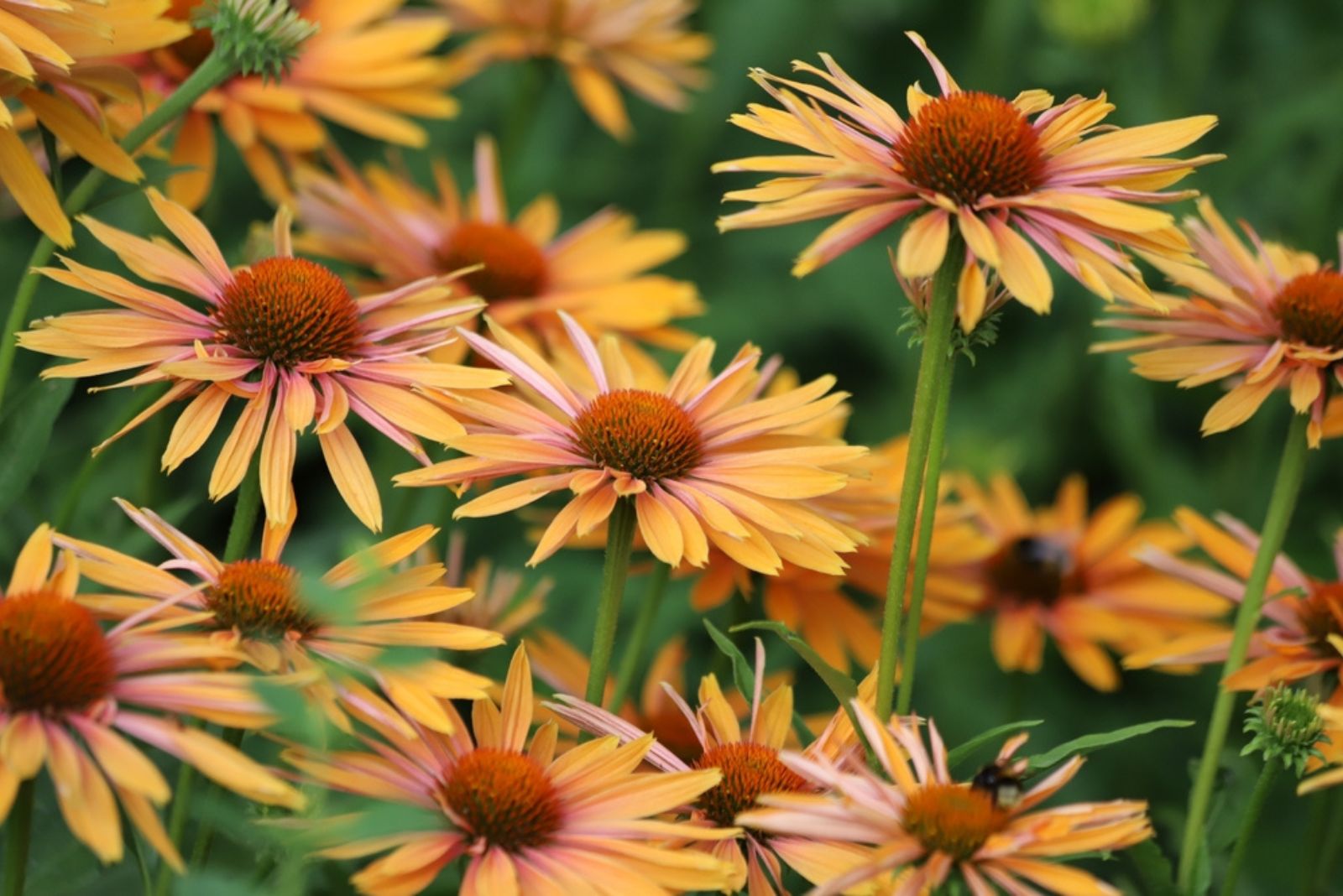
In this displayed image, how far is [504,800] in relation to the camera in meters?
0.76

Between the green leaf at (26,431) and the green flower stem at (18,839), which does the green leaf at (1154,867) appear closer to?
the green flower stem at (18,839)

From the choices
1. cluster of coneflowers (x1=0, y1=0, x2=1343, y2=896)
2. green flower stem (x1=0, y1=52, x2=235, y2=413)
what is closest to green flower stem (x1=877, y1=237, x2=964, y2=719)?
cluster of coneflowers (x1=0, y1=0, x2=1343, y2=896)

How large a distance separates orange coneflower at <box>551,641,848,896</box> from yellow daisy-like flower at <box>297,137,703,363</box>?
452mm

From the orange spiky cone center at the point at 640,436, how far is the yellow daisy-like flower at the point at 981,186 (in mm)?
135

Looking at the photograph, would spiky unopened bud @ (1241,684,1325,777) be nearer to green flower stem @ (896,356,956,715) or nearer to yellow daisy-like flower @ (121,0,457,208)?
green flower stem @ (896,356,956,715)

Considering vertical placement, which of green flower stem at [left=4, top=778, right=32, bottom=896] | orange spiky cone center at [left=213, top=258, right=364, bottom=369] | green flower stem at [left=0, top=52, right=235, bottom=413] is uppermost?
green flower stem at [left=0, top=52, right=235, bottom=413]

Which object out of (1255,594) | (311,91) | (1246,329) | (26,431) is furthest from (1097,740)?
(311,91)

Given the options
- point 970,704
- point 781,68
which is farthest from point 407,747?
point 781,68

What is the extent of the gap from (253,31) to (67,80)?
0.38ft

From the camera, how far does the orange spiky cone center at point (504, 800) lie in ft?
2.50

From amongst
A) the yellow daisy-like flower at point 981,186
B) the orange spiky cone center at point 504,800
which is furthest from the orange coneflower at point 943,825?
the yellow daisy-like flower at point 981,186

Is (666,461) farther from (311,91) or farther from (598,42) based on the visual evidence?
(598,42)

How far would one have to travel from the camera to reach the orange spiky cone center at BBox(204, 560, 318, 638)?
808 millimetres

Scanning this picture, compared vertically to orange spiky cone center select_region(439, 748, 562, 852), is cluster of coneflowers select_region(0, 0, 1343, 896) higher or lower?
higher
